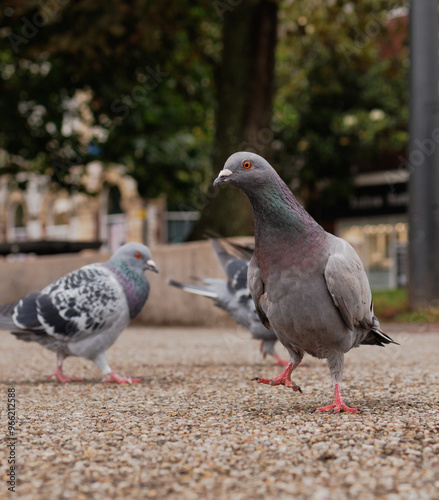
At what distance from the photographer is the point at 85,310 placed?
4.07 m

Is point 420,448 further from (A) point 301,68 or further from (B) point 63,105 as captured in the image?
(A) point 301,68

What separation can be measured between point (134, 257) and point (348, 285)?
1.82m

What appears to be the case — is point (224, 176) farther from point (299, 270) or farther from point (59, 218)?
point (59, 218)

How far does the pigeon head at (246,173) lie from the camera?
297cm

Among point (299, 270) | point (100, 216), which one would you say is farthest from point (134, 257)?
point (100, 216)

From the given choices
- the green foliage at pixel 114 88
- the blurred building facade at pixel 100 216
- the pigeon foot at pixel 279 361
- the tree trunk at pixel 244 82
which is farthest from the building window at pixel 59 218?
the pigeon foot at pixel 279 361

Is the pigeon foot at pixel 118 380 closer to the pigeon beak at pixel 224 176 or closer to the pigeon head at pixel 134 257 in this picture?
the pigeon head at pixel 134 257

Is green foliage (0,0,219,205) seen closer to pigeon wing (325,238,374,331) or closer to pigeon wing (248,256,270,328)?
pigeon wing (248,256,270,328)

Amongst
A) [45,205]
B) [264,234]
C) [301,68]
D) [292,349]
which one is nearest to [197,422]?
[292,349]

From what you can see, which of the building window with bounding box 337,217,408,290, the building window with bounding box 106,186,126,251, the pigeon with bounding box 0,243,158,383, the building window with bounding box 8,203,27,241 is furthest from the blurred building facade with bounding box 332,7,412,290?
the pigeon with bounding box 0,243,158,383

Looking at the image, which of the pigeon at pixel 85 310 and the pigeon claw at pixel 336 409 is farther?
the pigeon at pixel 85 310

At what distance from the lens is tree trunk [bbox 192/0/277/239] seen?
1048 centimetres

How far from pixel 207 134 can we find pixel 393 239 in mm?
8022

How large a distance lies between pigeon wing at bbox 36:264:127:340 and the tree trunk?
6.19 metres
